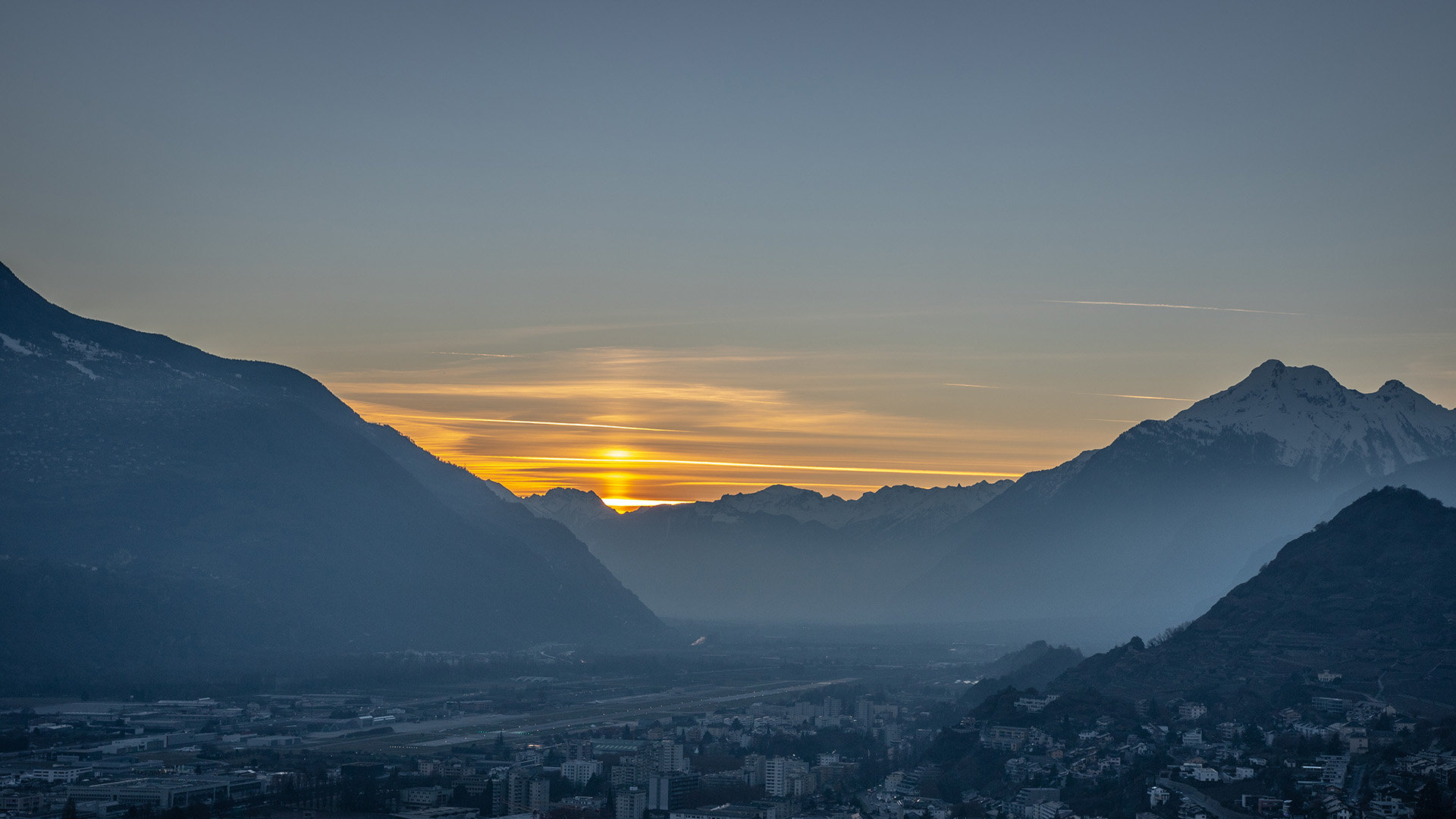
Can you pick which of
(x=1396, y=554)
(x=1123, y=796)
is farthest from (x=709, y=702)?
(x=1123, y=796)

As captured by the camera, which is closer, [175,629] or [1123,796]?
[1123,796]

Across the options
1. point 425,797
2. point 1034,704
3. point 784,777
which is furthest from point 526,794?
point 1034,704

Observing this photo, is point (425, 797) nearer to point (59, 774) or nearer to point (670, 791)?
point (670, 791)

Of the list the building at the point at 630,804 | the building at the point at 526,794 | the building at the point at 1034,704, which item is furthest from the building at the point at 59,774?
the building at the point at 1034,704

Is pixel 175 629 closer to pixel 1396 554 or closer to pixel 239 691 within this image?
pixel 239 691

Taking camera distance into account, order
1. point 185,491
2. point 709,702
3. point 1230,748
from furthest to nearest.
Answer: point 185,491, point 709,702, point 1230,748
